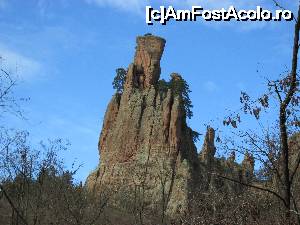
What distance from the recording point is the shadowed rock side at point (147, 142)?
59281mm

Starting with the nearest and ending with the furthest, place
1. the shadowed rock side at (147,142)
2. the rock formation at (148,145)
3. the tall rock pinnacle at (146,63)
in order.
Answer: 1. the rock formation at (148,145)
2. the shadowed rock side at (147,142)
3. the tall rock pinnacle at (146,63)

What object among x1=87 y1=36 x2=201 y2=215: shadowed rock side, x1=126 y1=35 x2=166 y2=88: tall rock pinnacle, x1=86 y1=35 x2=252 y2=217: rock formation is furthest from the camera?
x1=126 y1=35 x2=166 y2=88: tall rock pinnacle

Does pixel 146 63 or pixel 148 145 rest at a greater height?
pixel 146 63

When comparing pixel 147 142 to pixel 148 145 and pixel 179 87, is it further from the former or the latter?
pixel 179 87

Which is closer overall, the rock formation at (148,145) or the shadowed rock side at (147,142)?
the rock formation at (148,145)

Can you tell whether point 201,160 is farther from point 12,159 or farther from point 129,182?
point 12,159

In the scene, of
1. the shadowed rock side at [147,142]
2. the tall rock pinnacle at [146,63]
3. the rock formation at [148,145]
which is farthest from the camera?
the tall rock pinnacle at [146,63]

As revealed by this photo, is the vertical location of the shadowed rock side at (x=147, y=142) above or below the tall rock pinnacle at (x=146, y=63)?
below

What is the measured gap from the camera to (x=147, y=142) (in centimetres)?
6475

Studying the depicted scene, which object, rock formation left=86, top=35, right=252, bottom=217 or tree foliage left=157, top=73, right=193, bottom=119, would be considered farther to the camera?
tree foliage left=157, top=73, right=193, bottom=119

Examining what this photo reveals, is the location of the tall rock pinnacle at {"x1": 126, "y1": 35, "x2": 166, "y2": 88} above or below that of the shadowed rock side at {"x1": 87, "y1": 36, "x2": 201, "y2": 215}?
above

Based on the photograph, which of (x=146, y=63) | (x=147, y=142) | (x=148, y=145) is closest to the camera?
(x=148, y=145)

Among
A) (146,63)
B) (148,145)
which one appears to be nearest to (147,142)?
(148,145)

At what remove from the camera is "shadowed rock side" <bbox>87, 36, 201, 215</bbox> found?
59281mm
